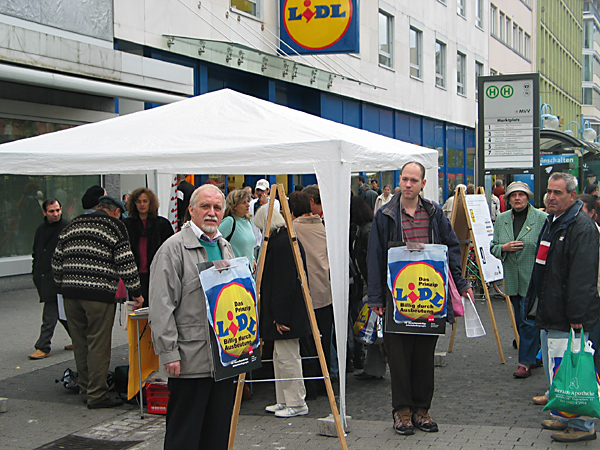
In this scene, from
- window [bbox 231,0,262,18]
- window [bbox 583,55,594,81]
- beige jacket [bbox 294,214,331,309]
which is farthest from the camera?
window [bbox 583,55,594,81]

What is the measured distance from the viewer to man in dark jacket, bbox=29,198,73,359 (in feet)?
28.1

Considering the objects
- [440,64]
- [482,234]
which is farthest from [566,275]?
[440,64]

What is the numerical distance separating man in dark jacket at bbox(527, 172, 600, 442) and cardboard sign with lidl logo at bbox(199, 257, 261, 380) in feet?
7.69

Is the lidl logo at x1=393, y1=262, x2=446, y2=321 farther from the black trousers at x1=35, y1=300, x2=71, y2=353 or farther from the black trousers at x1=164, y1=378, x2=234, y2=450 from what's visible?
the black trousers at x1=35, y1=300, x2=71, y2=353

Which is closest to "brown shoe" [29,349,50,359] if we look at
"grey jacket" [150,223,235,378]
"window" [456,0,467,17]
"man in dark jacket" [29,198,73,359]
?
"man in dark jacket" [29,198,73,359]

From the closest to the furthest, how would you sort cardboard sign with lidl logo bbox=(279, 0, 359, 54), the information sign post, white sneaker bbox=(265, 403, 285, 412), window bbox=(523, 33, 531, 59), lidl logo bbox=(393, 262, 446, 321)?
lidl logo bbox=(393, 262, 446, 321) < white sneaker bbox=(265, 403, 285, 412) < the information sign post < cardboard sign with lidl logo bbox=(279, 0, 359, 54) < window bbox=(523, 33, 531, 59)

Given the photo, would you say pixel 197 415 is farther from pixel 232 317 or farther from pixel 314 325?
pixel 314 325

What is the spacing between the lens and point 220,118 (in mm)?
6656

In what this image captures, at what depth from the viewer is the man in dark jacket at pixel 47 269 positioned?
8555 millimetres

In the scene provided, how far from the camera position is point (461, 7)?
121ft

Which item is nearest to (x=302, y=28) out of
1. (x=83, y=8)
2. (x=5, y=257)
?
(x=83, y=8)

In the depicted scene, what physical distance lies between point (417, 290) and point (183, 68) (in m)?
10.6

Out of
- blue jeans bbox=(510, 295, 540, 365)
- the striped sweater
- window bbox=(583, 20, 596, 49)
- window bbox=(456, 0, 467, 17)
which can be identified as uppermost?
window bbox=(583, 20, 596, 49)

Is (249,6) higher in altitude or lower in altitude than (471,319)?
higher
